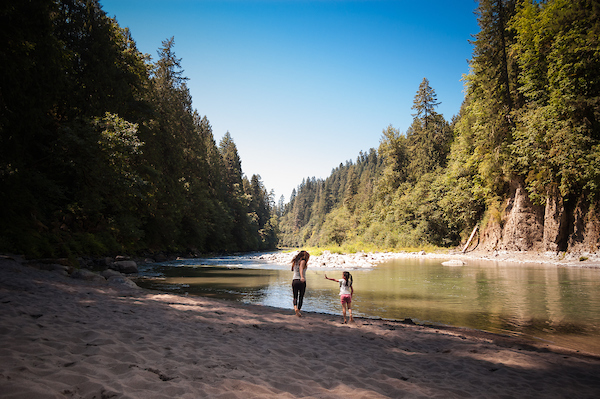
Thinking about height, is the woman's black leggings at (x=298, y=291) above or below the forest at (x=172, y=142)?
below

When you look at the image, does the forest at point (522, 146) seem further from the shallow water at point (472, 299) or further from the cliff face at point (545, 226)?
the shallow water at point (472, 299)

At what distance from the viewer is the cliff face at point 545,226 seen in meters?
20.8

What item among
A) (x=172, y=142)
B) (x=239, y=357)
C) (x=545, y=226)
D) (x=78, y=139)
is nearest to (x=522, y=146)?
(x=545, y=226)

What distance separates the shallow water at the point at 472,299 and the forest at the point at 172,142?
710 cm

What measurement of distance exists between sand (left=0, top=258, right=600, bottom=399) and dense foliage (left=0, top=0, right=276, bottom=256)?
850 cm

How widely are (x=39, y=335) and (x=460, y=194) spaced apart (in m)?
40.0

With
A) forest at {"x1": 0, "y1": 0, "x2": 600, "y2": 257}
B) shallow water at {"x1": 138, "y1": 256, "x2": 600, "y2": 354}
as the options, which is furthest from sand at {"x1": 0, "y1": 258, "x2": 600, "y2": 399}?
forest at {"x1": 0, "y1": 0, "x2": 600, "y2": 257}

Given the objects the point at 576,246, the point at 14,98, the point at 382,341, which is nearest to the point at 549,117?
the point at 576,246

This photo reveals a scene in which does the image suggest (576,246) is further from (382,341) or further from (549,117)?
(382,341)

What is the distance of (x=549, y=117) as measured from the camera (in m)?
23.6

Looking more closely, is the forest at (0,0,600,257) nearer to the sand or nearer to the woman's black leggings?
the sand

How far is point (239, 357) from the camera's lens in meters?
4.67

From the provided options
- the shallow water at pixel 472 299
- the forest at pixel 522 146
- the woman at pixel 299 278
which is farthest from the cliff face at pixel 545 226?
the woman at pixel 299 278

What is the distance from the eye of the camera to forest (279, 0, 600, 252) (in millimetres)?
21172
